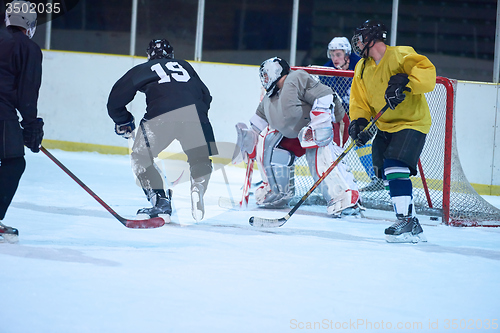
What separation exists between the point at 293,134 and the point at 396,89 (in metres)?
0.97

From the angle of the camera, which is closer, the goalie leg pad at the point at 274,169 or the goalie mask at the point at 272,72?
the goalie mask at the point at 272,72

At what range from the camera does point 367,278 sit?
1979 millimetres

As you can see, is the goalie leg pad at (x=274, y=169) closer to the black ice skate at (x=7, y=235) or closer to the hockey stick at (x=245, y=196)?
the hockey stick at (x=245, y=196)

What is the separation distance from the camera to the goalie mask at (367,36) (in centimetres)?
260

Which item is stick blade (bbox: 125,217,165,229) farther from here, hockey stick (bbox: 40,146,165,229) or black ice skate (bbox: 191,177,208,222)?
black ice skate (bbox: 191,177,208,222)

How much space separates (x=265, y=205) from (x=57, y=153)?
306 cm

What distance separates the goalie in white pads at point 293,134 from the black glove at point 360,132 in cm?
33

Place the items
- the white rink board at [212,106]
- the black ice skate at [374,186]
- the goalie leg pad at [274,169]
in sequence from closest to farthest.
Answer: the goalie leg pad at [274,169] → the black ice skate at [374,186] → the white rink board at [212,106]

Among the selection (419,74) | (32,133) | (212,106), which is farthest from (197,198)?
(212,106)

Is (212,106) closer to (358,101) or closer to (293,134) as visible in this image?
(293,134)

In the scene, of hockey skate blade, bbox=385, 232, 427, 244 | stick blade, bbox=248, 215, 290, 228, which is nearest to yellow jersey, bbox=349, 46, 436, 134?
hockey skate blade, bbox=385, 232, 427, 244

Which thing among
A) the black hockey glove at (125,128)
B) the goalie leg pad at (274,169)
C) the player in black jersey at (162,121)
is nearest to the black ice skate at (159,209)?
the player in black jersey at (162,121)

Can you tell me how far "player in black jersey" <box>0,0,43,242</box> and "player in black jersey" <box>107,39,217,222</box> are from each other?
0.60 m

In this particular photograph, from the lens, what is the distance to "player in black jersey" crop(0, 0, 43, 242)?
2.24m
